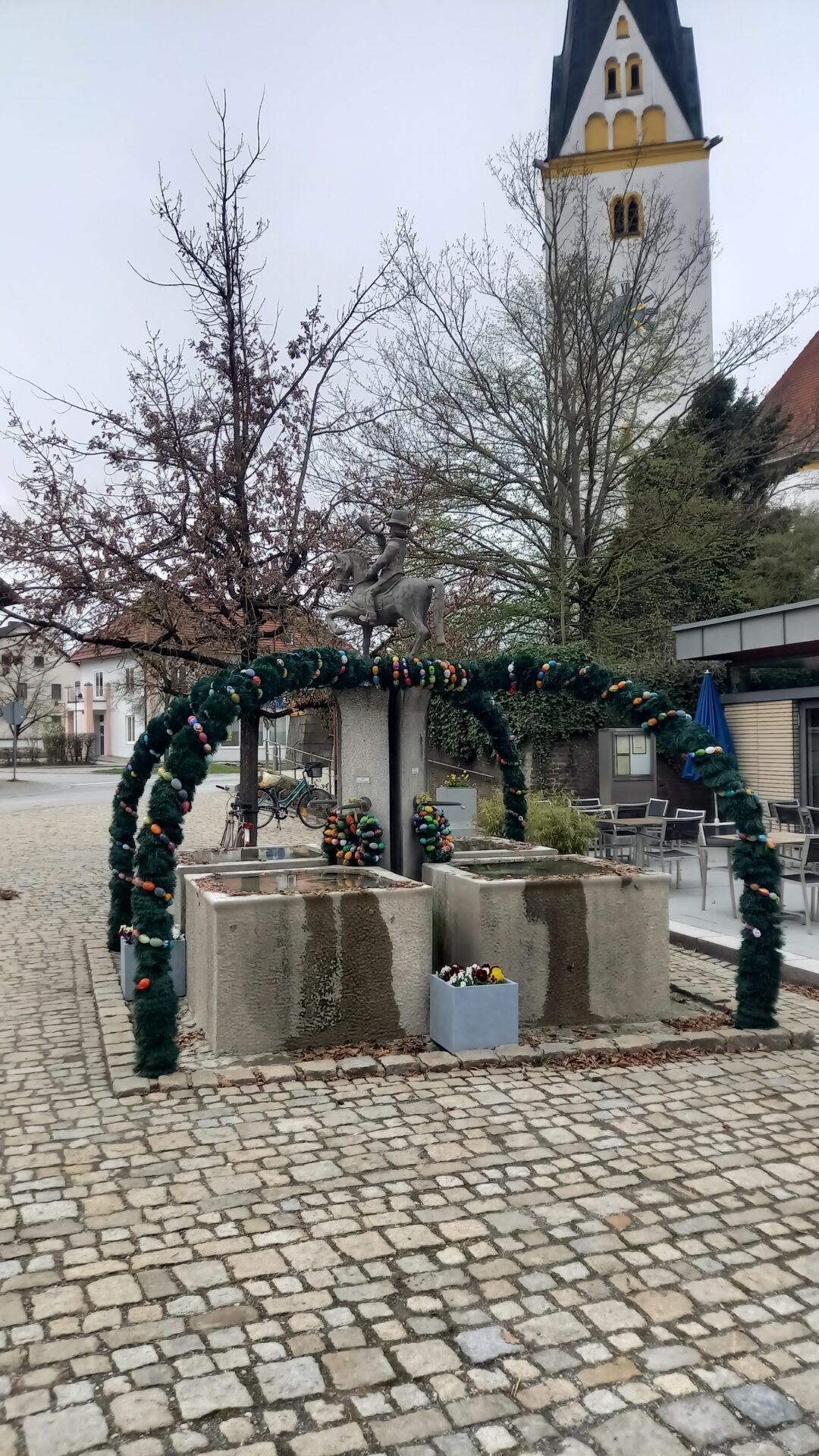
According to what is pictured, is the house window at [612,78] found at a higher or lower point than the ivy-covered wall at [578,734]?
higher

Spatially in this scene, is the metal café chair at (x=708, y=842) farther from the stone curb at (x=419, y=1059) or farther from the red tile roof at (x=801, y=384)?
the red tile roof at (x=801, y=384)

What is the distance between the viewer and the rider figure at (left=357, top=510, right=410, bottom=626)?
8406mm

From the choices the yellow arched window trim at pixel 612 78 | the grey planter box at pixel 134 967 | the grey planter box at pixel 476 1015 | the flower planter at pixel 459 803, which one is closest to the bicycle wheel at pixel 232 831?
the flower planter at pixel 459 803

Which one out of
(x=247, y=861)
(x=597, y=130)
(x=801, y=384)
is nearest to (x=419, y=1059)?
(x=247, y=861)

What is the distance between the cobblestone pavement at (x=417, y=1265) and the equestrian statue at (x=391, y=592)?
12.8 ft

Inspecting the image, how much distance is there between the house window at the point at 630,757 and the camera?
18953 mm

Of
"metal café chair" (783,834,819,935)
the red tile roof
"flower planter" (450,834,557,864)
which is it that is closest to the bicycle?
"flower planter" (450,834,557,864)

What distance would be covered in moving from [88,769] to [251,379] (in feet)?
124

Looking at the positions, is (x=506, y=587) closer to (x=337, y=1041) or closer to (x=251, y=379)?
(x=251, y=379)

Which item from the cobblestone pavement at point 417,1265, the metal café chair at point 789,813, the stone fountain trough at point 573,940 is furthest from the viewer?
the metal café chair at point 789,813

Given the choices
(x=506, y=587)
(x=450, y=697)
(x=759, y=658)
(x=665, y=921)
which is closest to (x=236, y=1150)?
(x=665, y=921)

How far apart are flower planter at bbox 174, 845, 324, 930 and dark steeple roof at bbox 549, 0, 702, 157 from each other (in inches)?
1598

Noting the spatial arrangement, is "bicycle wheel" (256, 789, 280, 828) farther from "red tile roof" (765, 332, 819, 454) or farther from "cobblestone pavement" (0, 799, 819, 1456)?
"red tile roof" (765, 332, 819, 454)

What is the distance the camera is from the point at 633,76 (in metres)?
42.4
